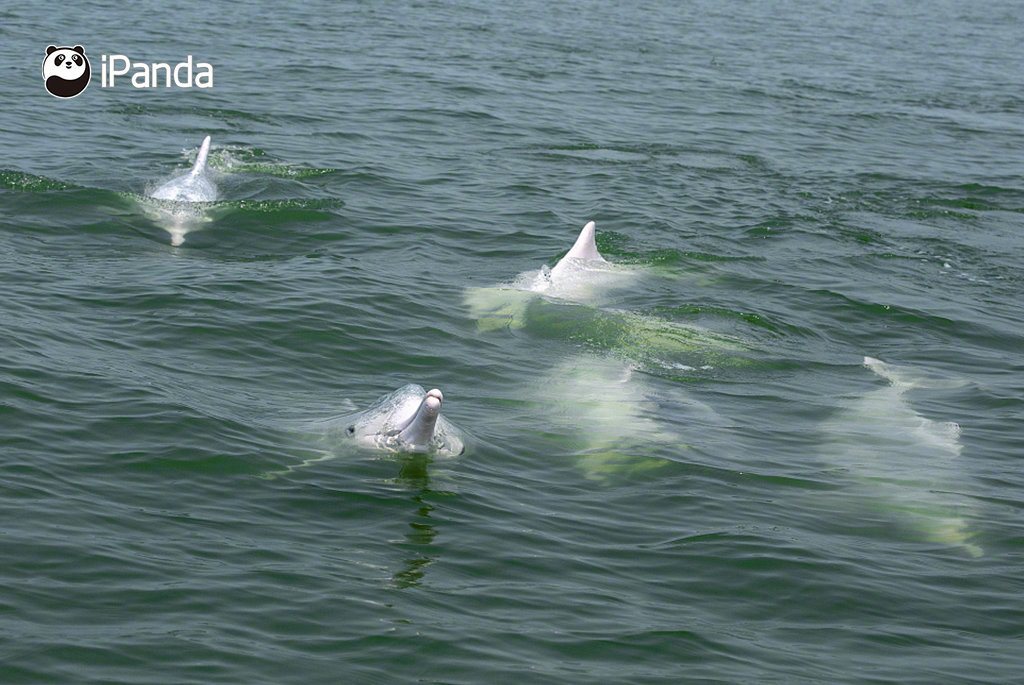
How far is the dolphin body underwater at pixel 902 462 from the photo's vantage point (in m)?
11.0

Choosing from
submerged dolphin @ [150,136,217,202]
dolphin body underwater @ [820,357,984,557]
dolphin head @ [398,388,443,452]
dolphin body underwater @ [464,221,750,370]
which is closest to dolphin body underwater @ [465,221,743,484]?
dolphin body underwater @ [464,221,750,370]

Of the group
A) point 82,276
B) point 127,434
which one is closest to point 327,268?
point 82,276

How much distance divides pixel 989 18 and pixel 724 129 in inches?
1049

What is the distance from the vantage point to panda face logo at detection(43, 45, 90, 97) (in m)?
25.6

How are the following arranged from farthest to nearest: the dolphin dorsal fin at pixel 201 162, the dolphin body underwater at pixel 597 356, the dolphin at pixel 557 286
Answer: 1. the dolphin dorsal fin at pixel 201 162
2. the dolphin at pixel 557 286
3. the dolphin body underwater at pixel 597 356

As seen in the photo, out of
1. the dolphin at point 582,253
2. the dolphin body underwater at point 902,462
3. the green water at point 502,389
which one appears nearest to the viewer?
the green water at point 502,389

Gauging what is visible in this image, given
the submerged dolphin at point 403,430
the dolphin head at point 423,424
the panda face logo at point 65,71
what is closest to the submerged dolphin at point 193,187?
the panda face logo at point 65,71

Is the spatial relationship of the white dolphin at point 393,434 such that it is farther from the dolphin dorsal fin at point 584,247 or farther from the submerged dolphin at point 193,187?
the submerged dolphin at point 193,187

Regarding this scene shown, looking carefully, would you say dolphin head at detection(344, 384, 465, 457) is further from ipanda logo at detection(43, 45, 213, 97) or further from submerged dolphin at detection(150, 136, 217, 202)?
ipanda logo at detection(43, 45, 213, 97)

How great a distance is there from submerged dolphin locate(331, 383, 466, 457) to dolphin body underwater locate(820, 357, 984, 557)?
3374 mm

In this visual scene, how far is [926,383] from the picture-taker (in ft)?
47.9

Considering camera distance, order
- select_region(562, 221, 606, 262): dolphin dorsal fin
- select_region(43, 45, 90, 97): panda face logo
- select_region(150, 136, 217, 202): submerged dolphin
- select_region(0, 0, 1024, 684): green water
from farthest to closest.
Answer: select_region(43, 45, 90, 97): panda face logo
select_region(150, 136, 217, 202): submerged dolphin
select_region(562, 221, 606, 262): dolphin dorsal fin
select_region(0, 0, 1024, 684): green water

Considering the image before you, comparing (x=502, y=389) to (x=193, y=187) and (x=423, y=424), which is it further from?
(x=193, y=187)

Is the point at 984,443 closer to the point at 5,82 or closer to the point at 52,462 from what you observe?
the point at 52,462
